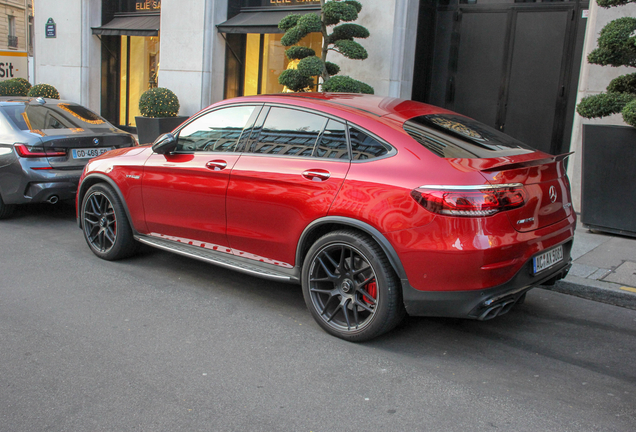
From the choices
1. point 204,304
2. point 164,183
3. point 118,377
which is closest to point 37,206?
point 164,183

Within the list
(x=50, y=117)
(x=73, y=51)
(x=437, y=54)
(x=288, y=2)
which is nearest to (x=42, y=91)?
(x=73, y=51)

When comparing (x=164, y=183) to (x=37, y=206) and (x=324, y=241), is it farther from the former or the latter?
(x=37, y=206)

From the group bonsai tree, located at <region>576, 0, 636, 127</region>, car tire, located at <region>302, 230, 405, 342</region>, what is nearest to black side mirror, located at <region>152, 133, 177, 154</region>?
car tire, located at <region>302, 230, 405, 342</region>

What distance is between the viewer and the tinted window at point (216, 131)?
4859 millimetres

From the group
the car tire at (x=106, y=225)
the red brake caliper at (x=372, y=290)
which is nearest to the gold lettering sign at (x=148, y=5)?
the car tire at (x=106, y=225)

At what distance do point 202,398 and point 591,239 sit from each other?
5342mm

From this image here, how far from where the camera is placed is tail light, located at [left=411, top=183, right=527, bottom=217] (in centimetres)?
353

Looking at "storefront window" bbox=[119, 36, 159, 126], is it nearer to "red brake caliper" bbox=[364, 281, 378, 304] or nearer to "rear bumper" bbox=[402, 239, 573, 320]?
"red brake caliper" bbox=[364, 281, 378, 304]

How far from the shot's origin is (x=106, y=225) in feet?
19.2

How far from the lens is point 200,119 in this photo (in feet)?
17.1

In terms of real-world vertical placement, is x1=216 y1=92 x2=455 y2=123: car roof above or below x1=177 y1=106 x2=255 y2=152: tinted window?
above

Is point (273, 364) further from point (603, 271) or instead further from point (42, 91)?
point (42, 91)

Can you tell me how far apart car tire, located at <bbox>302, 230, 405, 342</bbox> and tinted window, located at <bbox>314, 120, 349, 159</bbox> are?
570 mm

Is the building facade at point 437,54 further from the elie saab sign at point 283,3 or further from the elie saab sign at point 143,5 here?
the elie saab sign at point 143,5
